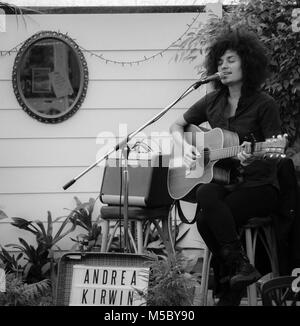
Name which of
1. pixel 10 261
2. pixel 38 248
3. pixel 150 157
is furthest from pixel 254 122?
pixel 10 261

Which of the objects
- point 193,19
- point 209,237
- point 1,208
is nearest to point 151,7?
point 193,19

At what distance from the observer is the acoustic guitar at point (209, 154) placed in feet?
12.1

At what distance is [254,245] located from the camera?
400 cm

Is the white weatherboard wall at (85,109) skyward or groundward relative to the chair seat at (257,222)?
skyward

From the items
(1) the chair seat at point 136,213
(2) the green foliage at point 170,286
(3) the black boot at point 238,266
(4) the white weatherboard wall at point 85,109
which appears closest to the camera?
(2) the green foliage at point 170,286

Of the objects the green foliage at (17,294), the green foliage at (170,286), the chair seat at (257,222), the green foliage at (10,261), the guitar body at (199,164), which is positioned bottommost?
the green foliage at (10,261)

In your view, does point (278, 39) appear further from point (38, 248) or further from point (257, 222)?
point (38, 248)

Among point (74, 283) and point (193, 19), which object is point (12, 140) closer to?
point (193, 19)

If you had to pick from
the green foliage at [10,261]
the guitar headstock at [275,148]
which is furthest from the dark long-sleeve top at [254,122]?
the green foliage at [10,261]

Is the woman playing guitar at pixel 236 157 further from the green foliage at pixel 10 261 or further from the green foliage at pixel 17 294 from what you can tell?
→ the green foliage at pixel 10 261

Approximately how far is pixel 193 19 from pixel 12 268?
2.22 m

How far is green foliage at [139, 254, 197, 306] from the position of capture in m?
3.31

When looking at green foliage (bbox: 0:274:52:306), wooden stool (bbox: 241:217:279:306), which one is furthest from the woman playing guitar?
green foliage (bbox: 0:274:52:306)

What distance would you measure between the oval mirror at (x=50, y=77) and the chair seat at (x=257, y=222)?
83.9 inches
